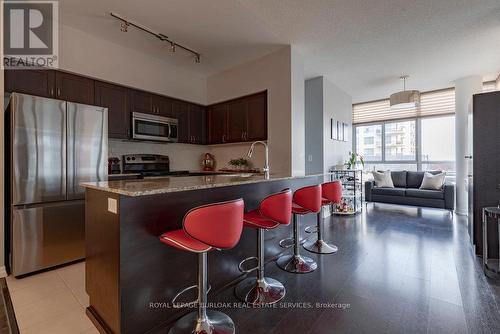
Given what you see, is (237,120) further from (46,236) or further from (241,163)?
(46,236)

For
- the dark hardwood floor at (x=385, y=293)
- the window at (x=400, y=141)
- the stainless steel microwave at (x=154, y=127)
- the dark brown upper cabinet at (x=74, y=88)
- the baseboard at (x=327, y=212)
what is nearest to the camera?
the dark hardwood floor at (x=385, y=293)

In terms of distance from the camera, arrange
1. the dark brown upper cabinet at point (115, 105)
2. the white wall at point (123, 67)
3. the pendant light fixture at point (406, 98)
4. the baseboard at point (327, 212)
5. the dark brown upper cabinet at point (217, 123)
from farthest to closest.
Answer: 1. the baseboard at point (327, 212)
2. the dark brown upper cabinet at point (217, 123)
3. the pendant light fixture at point (406, 98)
4. the dark brown upper cabinet at point (115, 105)
5. the white wall at point (123, 67)

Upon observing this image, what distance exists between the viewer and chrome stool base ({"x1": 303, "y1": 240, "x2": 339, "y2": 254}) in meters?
→ 3.04

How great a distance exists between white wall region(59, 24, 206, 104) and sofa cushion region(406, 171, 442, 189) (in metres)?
5.07

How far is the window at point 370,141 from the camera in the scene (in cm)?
677

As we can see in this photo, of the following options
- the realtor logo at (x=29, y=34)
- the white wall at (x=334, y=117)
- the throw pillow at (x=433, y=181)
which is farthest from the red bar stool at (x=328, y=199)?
the realtor logo at (x=29, y=34)

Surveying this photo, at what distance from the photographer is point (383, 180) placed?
5676mm

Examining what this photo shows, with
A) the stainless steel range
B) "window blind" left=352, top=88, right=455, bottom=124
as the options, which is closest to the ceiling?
"window blind" left=352, top=88, right=455, bottom=124

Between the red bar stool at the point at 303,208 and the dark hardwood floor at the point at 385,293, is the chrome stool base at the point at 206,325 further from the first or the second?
the red bar stool at the point at 303,208

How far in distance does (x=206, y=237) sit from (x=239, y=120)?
3168 millimetres

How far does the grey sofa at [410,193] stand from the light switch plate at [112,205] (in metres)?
5.58

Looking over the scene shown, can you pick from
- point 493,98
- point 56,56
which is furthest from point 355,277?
point 56,56

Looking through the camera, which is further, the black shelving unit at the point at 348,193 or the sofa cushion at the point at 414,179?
the sofa cushion at the point at 414,179

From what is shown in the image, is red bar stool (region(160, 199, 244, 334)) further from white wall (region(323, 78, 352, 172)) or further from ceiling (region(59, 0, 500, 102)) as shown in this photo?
white wall (region(323, 78, 352, 172))
